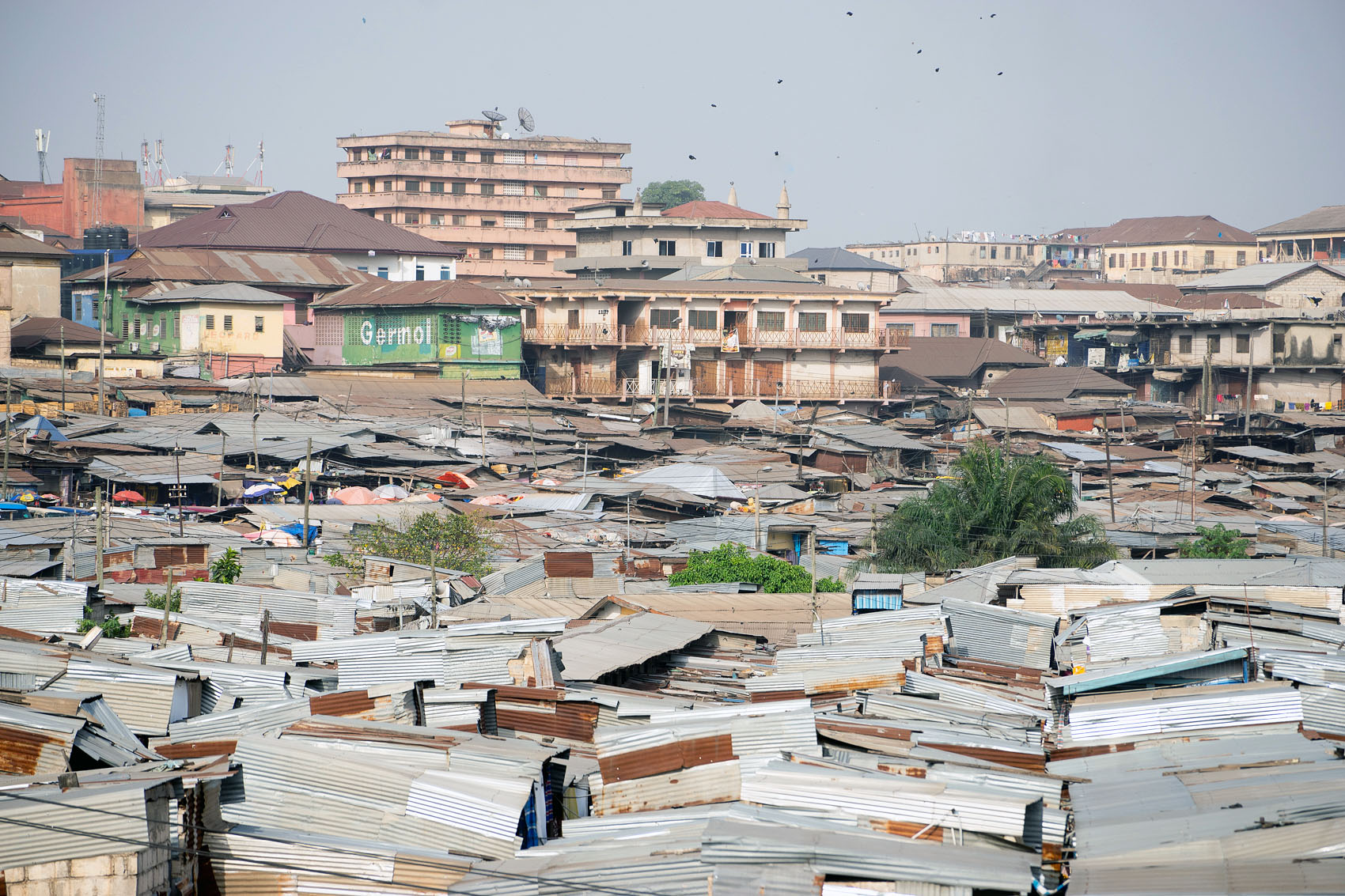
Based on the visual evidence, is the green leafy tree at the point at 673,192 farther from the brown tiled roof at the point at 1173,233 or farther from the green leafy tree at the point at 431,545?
→ the green leafy tree at the point at 431,545

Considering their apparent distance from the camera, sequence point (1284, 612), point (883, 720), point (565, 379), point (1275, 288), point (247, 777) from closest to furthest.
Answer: point (247, 777) < point (883, 720) < point (1284, 612) < point (565, 379) < point (1275, 288)

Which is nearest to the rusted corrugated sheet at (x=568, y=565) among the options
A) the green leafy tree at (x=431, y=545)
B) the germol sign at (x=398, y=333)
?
the green leafy tree at (x=431, y=545)

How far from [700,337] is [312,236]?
17.7 metres

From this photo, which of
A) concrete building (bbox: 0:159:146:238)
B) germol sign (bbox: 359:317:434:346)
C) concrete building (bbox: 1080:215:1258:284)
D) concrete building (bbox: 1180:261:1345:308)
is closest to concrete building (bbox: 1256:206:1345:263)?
concrete building (bbox: 1080:215:1258:284)

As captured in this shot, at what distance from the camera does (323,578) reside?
20.0m

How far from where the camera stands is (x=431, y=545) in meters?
22.1

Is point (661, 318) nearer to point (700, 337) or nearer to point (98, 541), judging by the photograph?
point (700, 337)

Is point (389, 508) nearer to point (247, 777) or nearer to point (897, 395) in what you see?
point (247, 777)

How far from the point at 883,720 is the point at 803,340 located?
38.2m

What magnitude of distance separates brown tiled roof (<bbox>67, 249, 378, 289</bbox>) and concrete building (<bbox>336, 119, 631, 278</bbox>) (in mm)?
20133

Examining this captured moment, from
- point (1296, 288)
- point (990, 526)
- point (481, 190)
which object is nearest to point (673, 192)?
point (481, 190)

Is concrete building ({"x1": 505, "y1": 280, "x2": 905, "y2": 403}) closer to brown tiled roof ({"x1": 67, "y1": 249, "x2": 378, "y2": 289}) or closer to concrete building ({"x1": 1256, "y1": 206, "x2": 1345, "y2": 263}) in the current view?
brown tiled roof ({"x1": 67, "y1": 249, "x2": 378, "y2": 289})

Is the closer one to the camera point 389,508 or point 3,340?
point 389,508

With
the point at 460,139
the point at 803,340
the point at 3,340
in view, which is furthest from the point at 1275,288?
the point at 3,340
